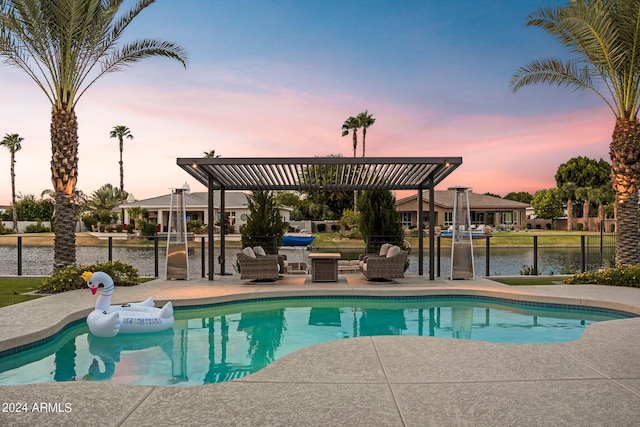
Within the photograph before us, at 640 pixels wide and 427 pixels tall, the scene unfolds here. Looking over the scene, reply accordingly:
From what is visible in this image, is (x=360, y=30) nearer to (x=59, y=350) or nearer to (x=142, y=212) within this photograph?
(x=59, y=350)

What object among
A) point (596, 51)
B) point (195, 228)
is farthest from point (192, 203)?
point (596, 51)

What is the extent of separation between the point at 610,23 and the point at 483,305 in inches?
289

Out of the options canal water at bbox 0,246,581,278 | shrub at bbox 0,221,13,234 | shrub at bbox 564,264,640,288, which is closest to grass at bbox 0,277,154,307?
canal water at bbox 0,246,581,278

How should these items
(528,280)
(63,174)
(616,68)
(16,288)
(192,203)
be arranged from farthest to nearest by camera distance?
(192,203), (528,280), (616,68), (63,174), (16,288)

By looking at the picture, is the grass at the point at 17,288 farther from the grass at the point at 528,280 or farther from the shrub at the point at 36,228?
the shrub at the point at 36,228

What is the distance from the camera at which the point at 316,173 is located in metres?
12.0

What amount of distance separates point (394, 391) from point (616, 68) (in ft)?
36.3

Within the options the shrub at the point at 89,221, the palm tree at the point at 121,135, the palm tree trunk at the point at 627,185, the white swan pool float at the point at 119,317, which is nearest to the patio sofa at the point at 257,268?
the white swan pool float at the point at 119,317

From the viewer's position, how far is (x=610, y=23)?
421 inches

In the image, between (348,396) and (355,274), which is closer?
(348,396)

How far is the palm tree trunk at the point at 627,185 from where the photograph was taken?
37.1ft

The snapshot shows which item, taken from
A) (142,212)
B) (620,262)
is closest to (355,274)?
(620,262)

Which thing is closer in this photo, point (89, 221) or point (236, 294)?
point (236, 294)

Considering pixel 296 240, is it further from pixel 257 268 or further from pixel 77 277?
pixel 77 277
